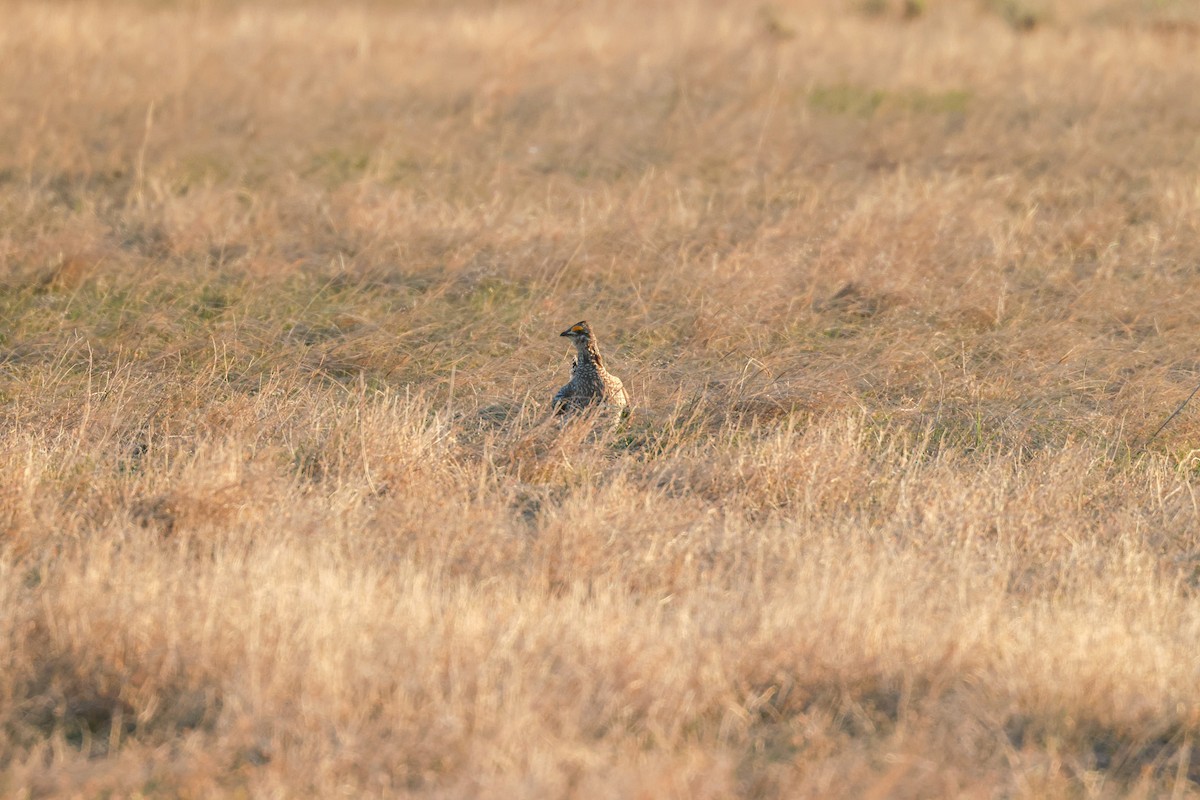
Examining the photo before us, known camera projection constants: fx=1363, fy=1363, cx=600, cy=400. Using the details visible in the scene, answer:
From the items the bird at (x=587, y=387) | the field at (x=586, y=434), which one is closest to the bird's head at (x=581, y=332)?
the bird at (x=587, y=387)

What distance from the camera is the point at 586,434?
6262 mm

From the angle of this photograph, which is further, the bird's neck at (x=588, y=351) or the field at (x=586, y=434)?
the bird's neck at (x=588, y=351)

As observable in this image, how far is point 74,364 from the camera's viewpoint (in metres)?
7.43

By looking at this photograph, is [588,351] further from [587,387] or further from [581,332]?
[587,387]

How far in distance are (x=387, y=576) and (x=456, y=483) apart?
985mm

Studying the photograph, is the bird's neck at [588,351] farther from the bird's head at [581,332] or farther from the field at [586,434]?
the field at [586,434]

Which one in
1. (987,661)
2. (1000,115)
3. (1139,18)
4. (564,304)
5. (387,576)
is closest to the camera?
(987,661)

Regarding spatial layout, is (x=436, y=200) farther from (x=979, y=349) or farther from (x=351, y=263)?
(x=979, y=349)

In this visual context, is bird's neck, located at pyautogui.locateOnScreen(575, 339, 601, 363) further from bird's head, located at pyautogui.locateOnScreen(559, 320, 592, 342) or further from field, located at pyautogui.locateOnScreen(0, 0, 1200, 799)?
field, located at pyautogui.locateOnScreen(0, 0, 1200, 799)

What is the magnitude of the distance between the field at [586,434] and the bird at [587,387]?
0.46ft

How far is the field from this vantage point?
405cm

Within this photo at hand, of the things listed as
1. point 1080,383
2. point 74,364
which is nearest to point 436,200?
point 74,364

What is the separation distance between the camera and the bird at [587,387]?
21.5 ft

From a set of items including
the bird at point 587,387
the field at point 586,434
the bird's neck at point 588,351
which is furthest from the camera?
the bird's neck at point 588,351
